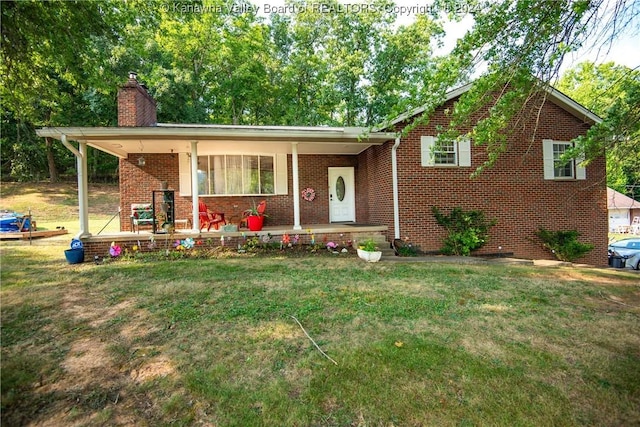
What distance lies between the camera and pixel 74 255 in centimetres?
693

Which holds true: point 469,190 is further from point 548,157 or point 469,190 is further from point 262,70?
point 262,70

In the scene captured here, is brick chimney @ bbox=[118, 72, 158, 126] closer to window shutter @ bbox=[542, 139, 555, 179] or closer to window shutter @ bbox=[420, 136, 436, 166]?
window shutter @ bbox=[420, 136, 436, 166]

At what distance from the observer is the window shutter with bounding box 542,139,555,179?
9555 millimetres

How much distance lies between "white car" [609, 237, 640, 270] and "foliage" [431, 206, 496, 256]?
210 inches

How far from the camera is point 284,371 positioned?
113 inches

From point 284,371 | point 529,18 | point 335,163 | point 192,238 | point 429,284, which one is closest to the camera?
point 284,371

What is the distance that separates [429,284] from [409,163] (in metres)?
4.17

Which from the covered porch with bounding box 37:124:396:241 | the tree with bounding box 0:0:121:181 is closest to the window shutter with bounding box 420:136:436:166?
the covered porch with bounding box 37:124:396:241

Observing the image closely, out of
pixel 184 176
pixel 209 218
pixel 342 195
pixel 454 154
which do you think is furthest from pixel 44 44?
pixel 454 154

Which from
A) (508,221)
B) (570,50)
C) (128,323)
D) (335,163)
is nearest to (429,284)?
(570,50)

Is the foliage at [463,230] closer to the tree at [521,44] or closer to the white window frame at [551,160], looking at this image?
the white window frame at [551,160]

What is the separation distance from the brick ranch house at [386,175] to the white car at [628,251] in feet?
6.91

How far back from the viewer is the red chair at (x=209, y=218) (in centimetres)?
882

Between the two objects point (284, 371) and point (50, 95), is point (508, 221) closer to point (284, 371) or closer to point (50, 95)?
point (284, 371)
